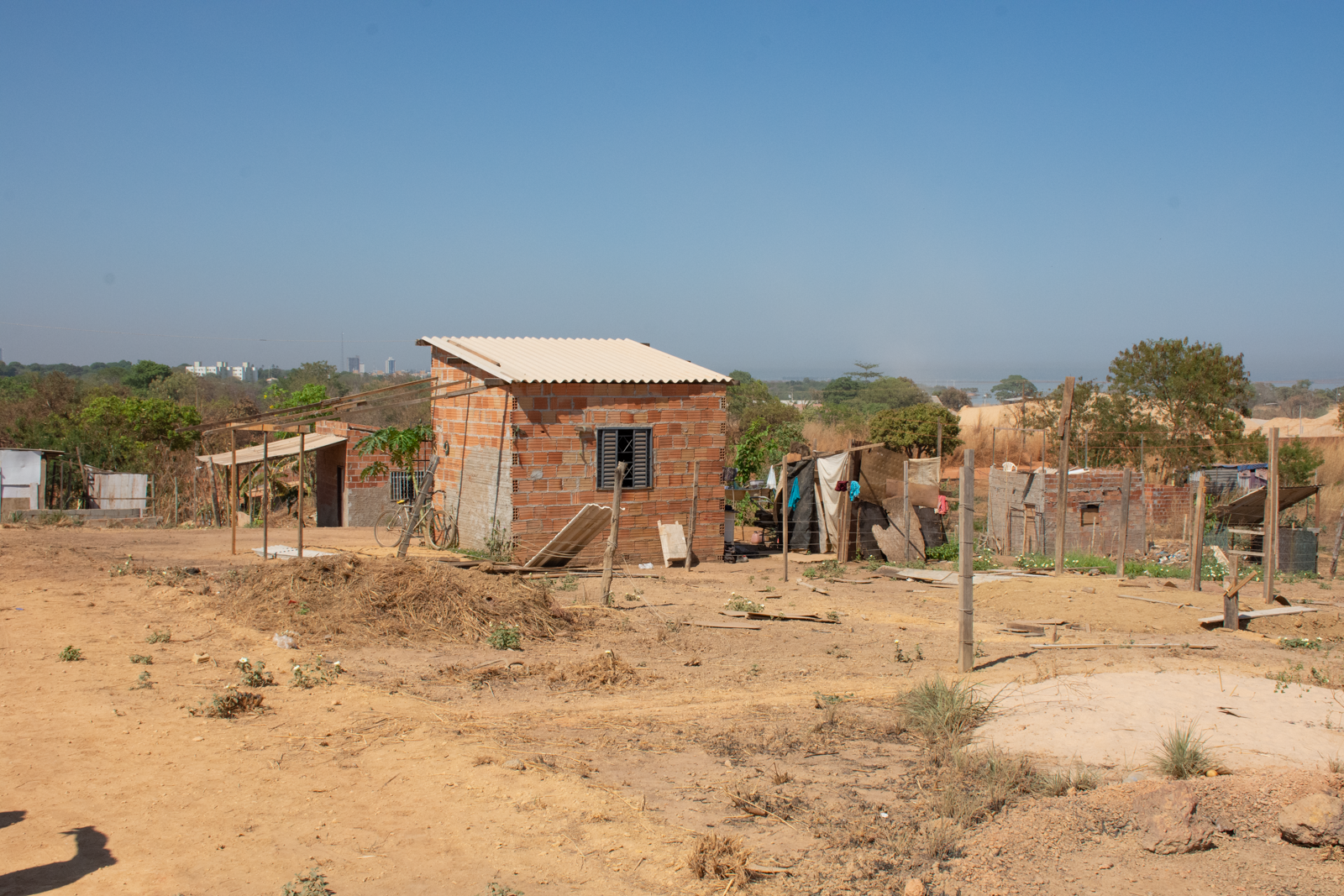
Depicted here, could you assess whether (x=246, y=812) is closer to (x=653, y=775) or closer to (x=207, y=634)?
(x=653, y=775)

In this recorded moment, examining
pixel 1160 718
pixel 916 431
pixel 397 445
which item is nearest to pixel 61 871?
pixel 1160 718

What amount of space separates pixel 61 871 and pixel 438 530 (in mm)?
12710

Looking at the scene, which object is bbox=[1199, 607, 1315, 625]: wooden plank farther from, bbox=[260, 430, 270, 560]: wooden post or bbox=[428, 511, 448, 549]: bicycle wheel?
bbox=[260, 430, 270, 560]: wooden post

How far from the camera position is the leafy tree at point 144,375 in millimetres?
61031

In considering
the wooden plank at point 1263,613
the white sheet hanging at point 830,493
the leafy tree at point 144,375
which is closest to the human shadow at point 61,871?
the wooden plank at point 1263,613

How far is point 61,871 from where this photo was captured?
14.5ft

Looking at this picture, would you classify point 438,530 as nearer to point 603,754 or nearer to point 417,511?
point 417,511

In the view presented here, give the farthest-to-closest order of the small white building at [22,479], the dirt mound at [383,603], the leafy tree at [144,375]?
the leafy tree at [144,375] < the small white building at [22,479] < the dirt mound at [383,603]

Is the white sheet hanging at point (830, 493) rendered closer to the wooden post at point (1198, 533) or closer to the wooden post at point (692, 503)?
the wooden post at point (692, 503)

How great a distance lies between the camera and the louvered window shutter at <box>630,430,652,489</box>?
634 inches

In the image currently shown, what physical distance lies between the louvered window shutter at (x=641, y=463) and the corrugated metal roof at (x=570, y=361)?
3.26 feet

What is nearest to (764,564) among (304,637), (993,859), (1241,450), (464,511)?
(464,511)

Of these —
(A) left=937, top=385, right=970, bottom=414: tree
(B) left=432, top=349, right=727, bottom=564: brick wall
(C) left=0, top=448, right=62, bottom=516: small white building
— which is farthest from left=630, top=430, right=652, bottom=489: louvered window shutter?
(A) left=937, top=385, right=970, bottom=414: tree

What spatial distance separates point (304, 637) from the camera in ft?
30.4
